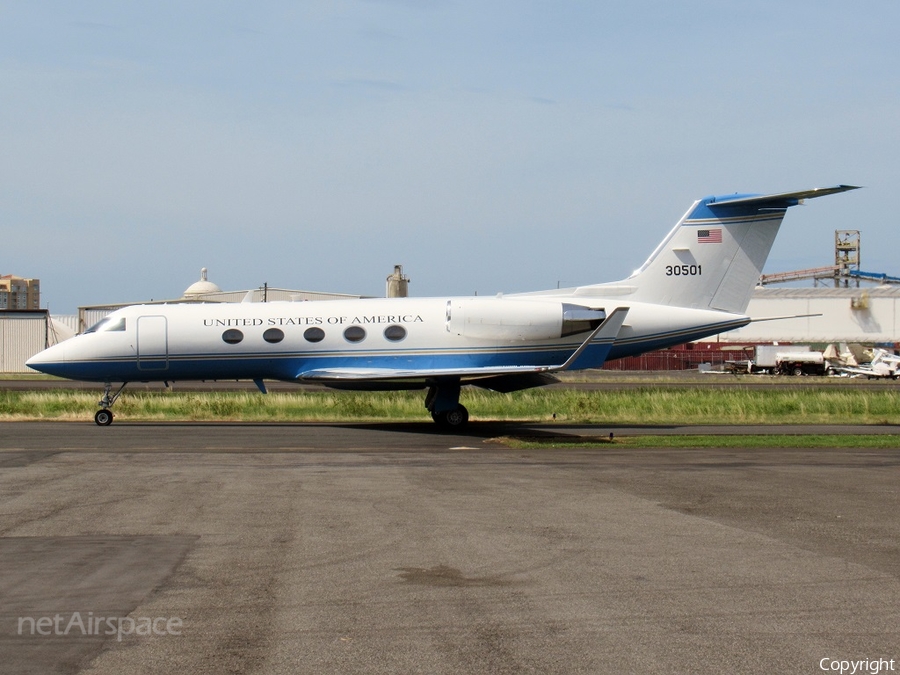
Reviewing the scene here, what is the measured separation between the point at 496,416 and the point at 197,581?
21172 millimetres

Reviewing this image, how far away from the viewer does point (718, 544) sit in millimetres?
9062

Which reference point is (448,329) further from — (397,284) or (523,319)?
(397,284)

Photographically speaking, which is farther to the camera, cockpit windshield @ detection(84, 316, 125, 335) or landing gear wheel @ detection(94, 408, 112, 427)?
cockpit windshield @ detection(84, 316, 125, 335)

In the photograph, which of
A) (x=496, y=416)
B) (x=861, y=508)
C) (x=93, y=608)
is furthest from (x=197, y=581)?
(x=496, y=416)

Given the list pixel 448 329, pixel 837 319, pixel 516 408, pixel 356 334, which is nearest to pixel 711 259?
pixel 448 329

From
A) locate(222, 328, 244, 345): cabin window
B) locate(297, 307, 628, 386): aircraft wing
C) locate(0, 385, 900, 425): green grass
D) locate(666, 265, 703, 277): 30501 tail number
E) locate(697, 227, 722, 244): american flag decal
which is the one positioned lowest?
locate(0, 385, 900, 425): green grass

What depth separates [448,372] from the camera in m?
23.5

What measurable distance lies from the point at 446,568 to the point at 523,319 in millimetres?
16615

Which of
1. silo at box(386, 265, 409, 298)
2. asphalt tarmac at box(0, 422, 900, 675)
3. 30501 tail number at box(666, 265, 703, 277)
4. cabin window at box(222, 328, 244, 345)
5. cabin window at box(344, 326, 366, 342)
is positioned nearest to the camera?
asphalt tarmac at box(0, 422, 900, 675)

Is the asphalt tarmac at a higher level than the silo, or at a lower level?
lower

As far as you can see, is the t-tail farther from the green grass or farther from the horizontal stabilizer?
the green grass

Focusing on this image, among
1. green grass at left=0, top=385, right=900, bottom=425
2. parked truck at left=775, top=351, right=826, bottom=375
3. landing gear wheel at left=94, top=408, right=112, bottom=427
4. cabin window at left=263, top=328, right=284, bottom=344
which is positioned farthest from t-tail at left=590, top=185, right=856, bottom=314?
parked truck at left=775, top=351, right=826, bottom=375

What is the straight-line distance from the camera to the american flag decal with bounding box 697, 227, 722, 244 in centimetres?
2516

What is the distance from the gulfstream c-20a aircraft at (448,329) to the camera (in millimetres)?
24516
